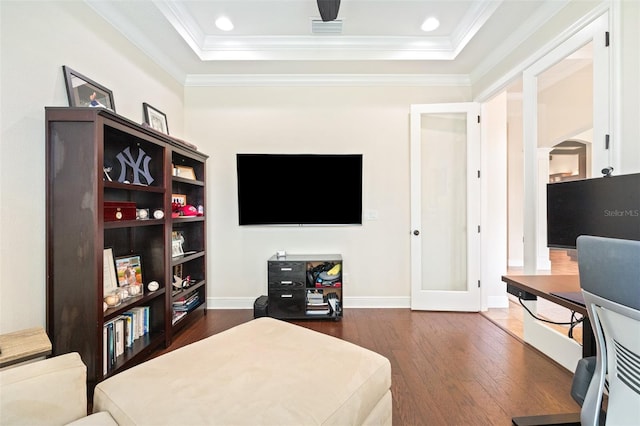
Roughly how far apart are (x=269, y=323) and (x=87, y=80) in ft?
6.98

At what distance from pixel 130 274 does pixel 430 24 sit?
349 centimetres

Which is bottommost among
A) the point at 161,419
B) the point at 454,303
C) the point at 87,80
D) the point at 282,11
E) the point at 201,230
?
the point at 454,303

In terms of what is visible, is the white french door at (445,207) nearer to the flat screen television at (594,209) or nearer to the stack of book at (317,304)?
the stack of book at (317,304)

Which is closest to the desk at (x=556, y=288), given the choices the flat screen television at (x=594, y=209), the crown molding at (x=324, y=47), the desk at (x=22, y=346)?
the flat screen television at (x=594, y=209)

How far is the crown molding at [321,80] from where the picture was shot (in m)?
3.26

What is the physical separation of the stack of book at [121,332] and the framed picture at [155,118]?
1691mm

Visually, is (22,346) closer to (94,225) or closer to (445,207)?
(94,225)

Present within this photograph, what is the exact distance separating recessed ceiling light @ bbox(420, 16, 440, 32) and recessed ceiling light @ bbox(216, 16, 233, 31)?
186 centimetres

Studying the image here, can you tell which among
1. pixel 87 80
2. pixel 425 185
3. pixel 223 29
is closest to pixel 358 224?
pixel 425 185

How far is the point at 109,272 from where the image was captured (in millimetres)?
1994

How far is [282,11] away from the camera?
2436mm

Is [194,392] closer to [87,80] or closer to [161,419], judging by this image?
[161,419]

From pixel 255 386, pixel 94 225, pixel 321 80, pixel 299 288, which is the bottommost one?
pixel 299 288

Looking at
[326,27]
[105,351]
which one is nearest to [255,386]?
[105,351]
